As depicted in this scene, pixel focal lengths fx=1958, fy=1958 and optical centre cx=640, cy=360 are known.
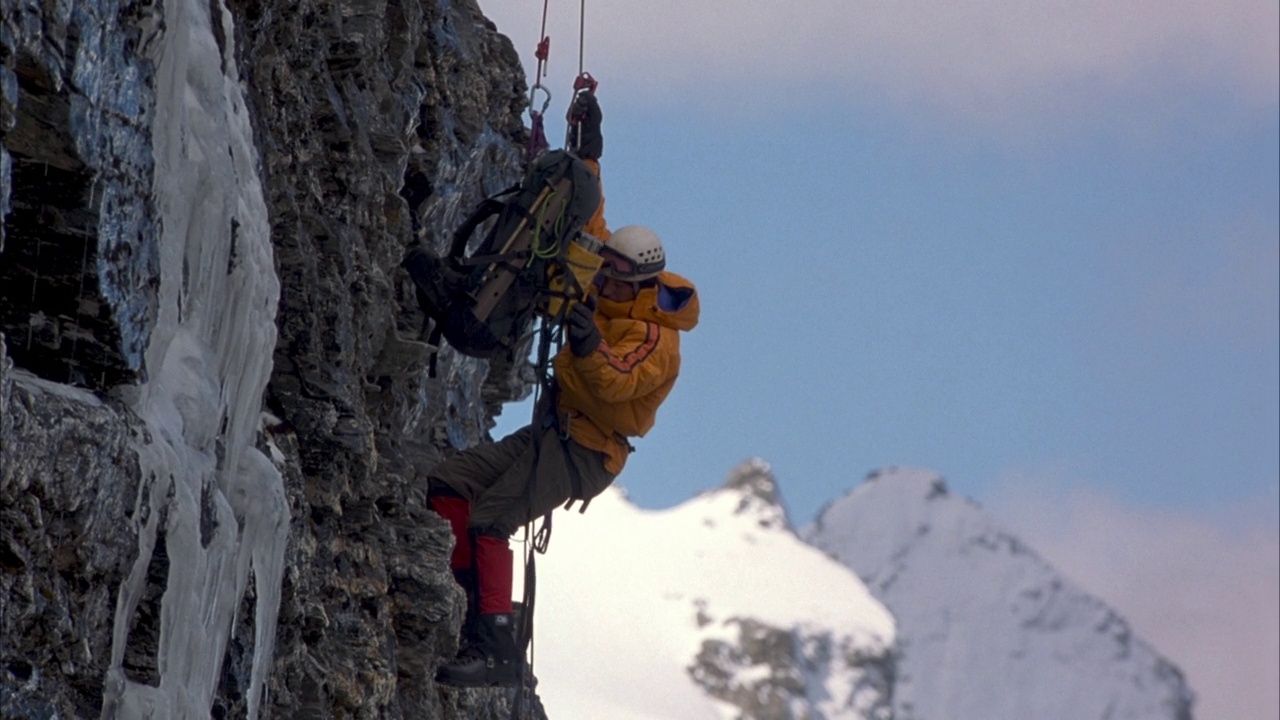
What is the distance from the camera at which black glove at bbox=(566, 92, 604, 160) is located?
464 inches

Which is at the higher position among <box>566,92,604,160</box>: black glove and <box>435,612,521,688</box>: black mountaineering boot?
<box>566,92,604,160</box>: black glove

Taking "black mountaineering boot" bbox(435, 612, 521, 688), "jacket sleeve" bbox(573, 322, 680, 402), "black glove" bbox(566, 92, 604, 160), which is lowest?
"black mountaineering boot" bbox(435, 612, 521, 688)

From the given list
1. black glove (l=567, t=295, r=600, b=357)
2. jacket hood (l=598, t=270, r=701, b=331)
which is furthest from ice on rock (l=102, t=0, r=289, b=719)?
jacket hood (l=598, t=270, r=701, b=331)

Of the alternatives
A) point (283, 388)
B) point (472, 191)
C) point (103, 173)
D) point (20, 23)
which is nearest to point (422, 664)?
point (283, 388)

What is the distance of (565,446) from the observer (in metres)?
11.4

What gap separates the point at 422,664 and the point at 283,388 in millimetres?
2473

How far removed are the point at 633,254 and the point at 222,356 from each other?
300cm

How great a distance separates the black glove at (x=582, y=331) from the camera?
1055cm

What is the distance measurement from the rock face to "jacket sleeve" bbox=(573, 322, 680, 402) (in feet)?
4.81

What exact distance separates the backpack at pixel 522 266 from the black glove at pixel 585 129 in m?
0.81

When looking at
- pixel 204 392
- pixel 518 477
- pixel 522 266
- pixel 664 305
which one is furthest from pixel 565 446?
pixel 204 392

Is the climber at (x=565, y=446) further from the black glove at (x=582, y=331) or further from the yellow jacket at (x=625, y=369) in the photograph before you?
the black glove at (x=582, y=331)

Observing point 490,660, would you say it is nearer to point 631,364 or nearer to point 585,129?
point 631,364

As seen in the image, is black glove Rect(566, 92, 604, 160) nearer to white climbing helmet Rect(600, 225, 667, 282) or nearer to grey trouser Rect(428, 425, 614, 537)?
white climbing helmet Rect(600, 225, 667, 282)
